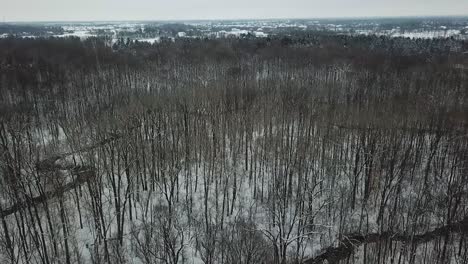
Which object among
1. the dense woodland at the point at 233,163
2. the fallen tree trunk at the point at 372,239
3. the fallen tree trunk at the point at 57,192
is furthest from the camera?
the fallen tree trunk at the point at 372,239

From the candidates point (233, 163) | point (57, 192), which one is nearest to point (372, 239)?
point (233, 163)

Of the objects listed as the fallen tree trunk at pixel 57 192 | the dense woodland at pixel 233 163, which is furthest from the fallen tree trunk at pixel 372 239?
the fallen tree trunk at pixel 57 192

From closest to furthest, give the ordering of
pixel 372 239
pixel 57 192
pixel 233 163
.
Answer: pixel 57 192, pixel 372 239, pixel 233 163

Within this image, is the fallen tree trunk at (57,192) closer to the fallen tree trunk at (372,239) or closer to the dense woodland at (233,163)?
the dense woodland at (233,163)

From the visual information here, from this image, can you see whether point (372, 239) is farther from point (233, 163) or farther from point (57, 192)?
point (57, 192)

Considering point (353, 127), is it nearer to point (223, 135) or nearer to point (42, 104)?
point (223, 135)

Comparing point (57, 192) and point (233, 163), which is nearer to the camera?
point (57, 192)
